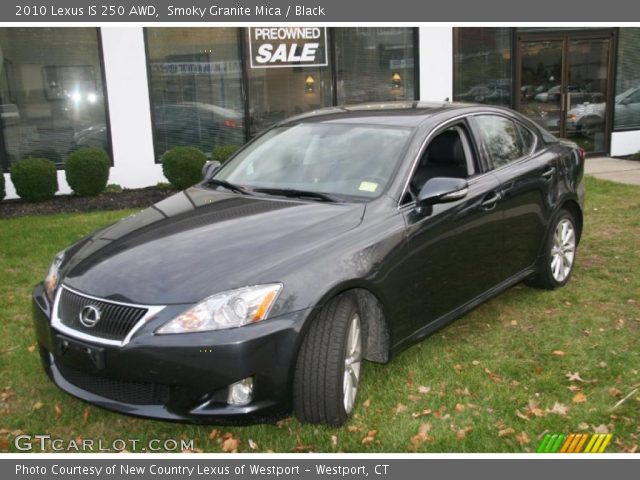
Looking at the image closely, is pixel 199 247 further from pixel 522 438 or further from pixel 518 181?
pixel 518 181

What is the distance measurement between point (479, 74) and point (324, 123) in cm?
923

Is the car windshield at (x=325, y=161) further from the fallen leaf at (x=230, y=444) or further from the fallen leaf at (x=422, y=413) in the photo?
the fallen leaf at (x=230, y=444)

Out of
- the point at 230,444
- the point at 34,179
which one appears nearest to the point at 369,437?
the point at 230,444

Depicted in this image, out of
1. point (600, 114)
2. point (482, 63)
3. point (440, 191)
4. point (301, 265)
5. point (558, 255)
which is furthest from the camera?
point (600, 114)

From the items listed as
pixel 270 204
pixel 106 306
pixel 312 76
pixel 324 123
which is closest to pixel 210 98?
pixel 312 76

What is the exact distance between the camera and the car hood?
3377 millimetres

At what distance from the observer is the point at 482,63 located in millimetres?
13336

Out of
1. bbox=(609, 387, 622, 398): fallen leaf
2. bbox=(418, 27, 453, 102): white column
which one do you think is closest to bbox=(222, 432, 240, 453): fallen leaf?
bbox=(609, 387, 622, 398): fallen leaf

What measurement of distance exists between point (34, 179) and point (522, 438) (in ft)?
28.5

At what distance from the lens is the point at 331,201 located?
4.17 metres

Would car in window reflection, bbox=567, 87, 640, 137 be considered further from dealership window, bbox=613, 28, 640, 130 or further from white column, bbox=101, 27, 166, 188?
white column, bbox=101, 27, 166, 188

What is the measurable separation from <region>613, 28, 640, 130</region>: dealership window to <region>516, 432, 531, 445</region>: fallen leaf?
12.0 metres

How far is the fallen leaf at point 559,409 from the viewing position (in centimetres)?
384

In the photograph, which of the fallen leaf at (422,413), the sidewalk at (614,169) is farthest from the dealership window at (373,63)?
the fallen leaf at (422,413)
